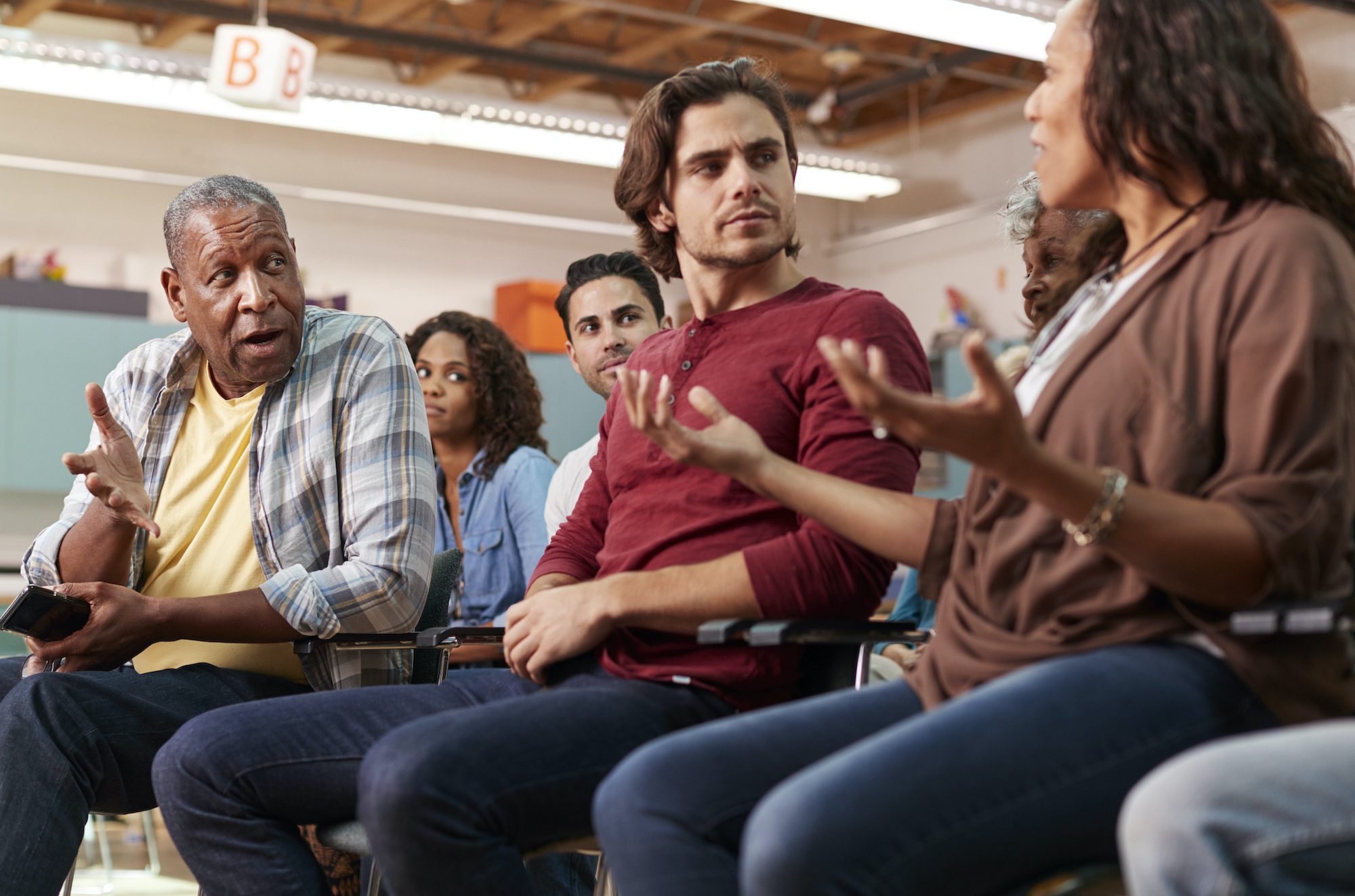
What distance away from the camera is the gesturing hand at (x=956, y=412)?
1113 millimetres

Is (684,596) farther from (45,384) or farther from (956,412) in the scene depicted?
(45,384)

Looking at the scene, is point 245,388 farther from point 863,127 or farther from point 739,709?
point 863,127

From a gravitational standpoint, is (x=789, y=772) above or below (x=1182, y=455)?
below

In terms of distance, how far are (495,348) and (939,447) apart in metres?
2.75

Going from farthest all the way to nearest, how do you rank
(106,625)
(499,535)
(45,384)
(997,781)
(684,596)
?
1. (45,384)
2. (499,535)
3. (106,625)
4. (684,596)
5. (997,781)

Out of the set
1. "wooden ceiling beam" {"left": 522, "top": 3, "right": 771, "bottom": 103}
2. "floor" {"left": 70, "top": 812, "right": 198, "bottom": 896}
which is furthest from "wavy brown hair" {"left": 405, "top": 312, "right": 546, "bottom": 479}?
"wooden ceiling beam" {"left": 522, "top": 3, "right": 771, "bottom": 103}

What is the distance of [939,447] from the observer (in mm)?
1143

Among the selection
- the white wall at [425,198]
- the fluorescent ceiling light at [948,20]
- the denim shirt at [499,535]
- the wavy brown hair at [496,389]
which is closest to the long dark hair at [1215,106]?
the denim shirt at [499,535]

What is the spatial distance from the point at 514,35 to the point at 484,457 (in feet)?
17.0

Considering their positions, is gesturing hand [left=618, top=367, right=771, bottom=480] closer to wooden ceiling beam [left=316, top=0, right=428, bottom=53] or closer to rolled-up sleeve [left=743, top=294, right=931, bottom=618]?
rolled-up sleeve [left=743, top=294, right=931, bottom=618]

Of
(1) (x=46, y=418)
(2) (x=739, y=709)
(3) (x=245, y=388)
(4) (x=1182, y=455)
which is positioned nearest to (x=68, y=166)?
(1) (x=46, y=418)

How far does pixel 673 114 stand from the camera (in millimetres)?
2014

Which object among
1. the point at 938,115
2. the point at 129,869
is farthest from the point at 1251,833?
the point at 938,115

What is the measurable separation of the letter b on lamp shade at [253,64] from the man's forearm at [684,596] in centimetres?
470
